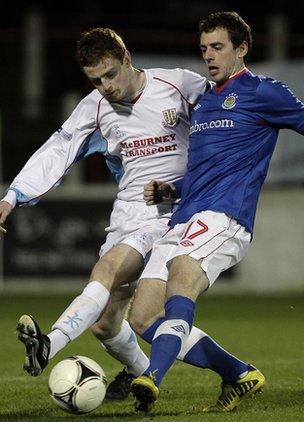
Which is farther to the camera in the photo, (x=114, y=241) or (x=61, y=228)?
(x=61, y=228)

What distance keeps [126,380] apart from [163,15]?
1628 centimetres

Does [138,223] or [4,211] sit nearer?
[4,211]

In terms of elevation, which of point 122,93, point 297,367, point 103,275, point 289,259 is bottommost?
point 289,259

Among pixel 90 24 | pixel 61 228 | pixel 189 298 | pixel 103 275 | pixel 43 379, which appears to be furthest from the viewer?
pixel 90 24

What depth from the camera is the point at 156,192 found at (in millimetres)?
7141

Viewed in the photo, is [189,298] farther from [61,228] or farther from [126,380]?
[61,228]

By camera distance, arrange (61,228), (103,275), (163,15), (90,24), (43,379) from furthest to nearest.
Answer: (163,15)
(90,24)
(61,228)
(43,379)
(103,275)

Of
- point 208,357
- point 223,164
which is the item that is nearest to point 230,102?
point 223,164

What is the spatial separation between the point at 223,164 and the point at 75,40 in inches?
496

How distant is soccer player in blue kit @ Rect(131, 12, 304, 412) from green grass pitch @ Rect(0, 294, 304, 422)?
38 centimetres

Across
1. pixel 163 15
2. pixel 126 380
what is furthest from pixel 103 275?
pixel 163 15

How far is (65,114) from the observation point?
16656 mm

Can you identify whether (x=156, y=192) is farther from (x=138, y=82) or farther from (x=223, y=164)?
(x=138, y=82)

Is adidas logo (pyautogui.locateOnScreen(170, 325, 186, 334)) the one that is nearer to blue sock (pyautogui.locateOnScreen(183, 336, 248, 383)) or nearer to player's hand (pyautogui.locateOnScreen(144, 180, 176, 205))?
blue sock (pyautogui.locateOnScreen(183, 336, 248, 383))
